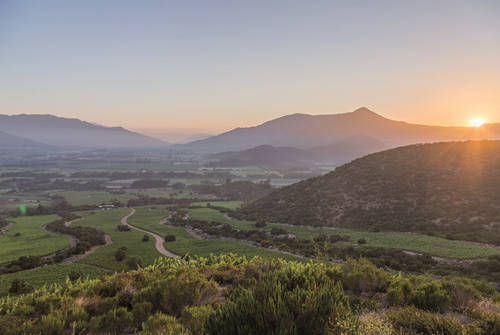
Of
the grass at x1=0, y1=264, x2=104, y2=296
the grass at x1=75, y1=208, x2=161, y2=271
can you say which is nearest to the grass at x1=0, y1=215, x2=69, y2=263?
the grass at x1=75, y1=208, x2=161, y2=271

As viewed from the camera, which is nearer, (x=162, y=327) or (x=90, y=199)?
(x=162, y=327)

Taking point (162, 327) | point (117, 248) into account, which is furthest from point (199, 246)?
point (162, 327)

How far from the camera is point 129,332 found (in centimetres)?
930

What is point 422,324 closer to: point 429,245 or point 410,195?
point 429,245

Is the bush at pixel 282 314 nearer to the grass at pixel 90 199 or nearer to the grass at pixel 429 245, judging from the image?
the grass at pixel 429 245

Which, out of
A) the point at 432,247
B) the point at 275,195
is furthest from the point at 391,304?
the point at 275,195

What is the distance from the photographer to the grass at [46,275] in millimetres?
28062

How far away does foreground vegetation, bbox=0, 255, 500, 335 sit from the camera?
6609 mm

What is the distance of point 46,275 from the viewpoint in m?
30.8

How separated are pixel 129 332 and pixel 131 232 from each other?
5346cm

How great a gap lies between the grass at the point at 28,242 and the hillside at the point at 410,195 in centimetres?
4168

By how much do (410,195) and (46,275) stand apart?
60833 millimetres

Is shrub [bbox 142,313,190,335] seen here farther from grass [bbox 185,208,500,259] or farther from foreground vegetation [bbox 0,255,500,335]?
grass [bbox 185,208,500,259]

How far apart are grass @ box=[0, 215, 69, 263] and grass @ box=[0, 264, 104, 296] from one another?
11617 mm
